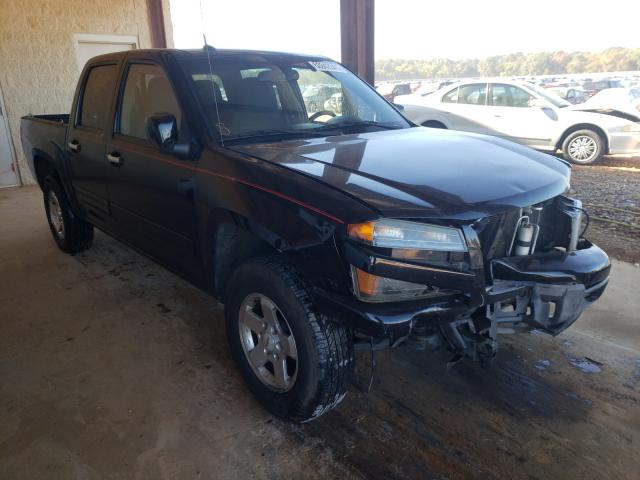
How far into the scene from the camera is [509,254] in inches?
89.8

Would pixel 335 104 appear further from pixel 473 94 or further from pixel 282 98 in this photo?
pixel 473 94

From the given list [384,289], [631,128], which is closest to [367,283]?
[384,289]

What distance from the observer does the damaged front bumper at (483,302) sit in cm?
193

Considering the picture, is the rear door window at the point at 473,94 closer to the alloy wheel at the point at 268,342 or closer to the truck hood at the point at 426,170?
the truck hood at the point at 426,170

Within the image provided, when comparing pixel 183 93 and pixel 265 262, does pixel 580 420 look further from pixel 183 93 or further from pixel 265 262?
pixel 183 93

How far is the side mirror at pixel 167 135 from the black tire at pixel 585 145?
8.32 m

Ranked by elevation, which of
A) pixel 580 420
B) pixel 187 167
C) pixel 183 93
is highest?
pixel 183 93

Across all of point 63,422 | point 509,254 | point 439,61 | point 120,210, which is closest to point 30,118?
point 120,210

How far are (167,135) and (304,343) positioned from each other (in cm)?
133

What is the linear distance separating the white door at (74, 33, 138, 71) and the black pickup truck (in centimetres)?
664

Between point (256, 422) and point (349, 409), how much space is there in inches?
18.9

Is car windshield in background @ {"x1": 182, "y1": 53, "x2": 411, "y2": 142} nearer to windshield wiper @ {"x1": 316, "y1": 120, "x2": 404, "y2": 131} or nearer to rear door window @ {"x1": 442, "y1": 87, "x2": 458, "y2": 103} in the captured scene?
windshield wiper @ {"x1": 316, "y1": 120, "x2": 404, "y2": 131}

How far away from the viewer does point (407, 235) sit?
6.41ft

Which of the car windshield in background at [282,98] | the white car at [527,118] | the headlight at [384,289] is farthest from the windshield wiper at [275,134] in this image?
the white car at [527,118]
